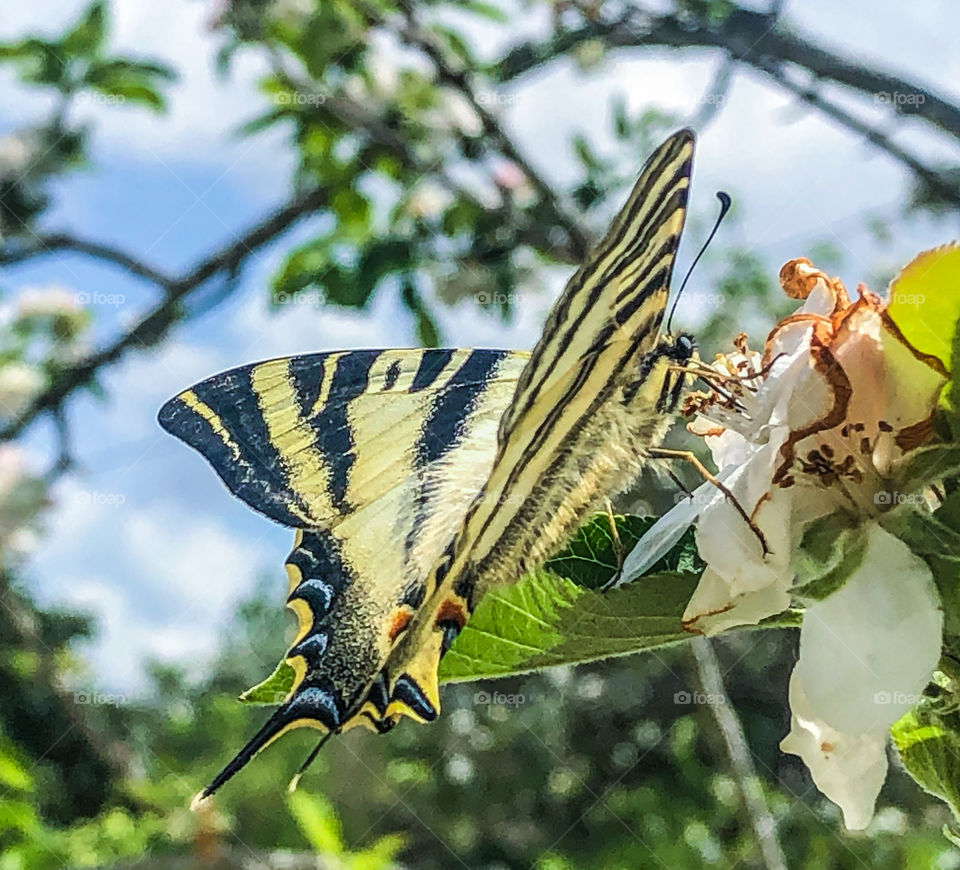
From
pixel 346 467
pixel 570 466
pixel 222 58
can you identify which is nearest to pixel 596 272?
pixel 570 466

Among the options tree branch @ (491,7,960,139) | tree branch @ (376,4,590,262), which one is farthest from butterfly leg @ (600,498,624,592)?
tree branch @ (376,4,590,262)

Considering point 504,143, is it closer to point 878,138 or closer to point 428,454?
point 878,138

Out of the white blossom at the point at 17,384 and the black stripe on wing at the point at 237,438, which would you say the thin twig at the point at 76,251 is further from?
the black stripe on wing at the point at 237,438

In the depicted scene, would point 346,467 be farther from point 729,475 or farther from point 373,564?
point 729,475

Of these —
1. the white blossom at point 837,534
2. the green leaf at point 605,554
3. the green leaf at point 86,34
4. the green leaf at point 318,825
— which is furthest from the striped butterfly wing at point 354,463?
the green leaf at point 86,34

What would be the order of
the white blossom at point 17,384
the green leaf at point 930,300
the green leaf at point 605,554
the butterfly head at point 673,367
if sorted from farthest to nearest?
the white blossom at point 17,384
the butterfly head at point 673,367
the green leaf at point 605,554
the green leaf at point 930,300

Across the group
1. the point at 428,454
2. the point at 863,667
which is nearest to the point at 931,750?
the point at 863,667
